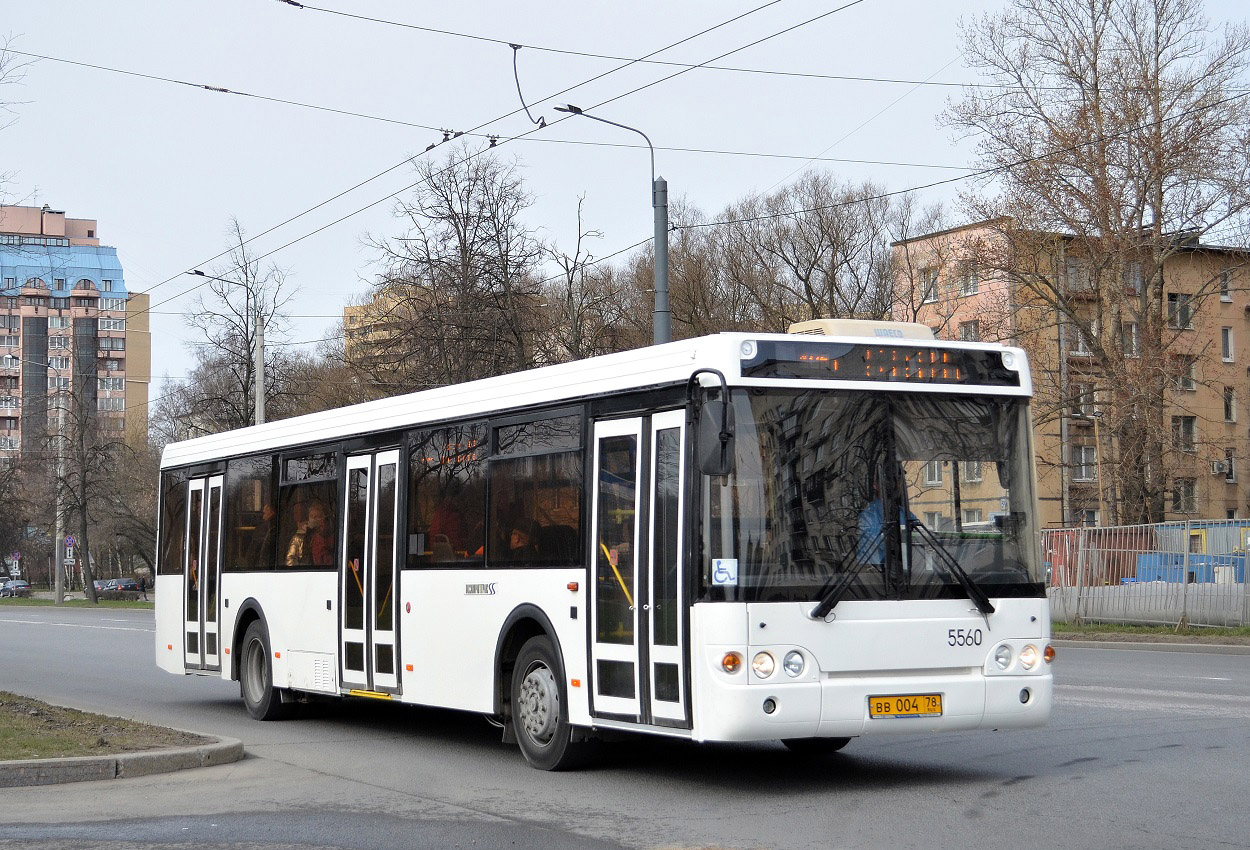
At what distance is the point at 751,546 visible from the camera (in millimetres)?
9531

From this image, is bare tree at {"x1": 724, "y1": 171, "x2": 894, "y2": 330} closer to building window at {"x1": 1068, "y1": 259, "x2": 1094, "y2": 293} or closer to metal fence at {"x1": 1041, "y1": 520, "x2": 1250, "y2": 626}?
building window at {"x1": 1068, "y1": 259, "x2": 1094, "y2": 293}

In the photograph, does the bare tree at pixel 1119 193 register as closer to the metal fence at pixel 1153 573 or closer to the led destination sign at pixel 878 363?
the metal fence at pixel 1153 573

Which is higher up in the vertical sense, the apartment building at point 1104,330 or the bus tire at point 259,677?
the apartment building at point 1104,330

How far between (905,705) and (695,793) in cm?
142

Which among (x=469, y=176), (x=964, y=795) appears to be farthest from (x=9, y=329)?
(x=964, y=795)

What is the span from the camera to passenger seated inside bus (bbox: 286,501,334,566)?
14602mm

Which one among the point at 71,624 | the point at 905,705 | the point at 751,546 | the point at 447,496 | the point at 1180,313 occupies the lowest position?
the point at 71,624

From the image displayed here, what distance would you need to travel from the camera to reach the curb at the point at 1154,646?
85.8ft

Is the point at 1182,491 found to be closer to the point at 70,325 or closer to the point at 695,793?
the point at 695,793

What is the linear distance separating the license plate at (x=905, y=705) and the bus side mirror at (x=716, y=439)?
1702 millimetres

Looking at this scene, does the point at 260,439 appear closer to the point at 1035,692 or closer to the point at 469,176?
the point at 1035,692

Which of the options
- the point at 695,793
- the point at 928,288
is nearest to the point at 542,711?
the point at 695,793

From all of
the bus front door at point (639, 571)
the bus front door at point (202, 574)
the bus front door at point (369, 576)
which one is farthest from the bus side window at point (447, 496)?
the bus front door at point (202, 574)

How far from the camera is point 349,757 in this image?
12.6m
